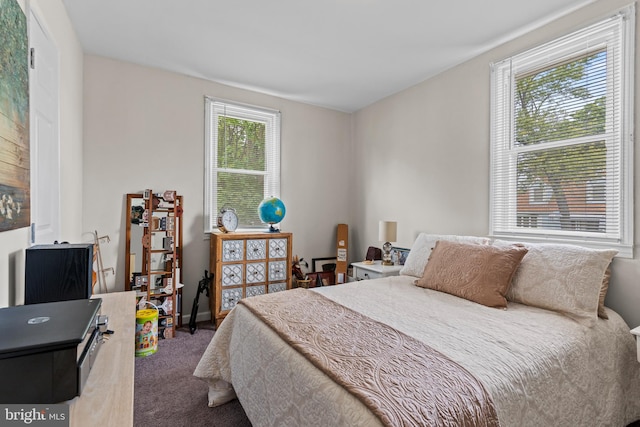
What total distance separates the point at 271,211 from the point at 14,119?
2.42 meters

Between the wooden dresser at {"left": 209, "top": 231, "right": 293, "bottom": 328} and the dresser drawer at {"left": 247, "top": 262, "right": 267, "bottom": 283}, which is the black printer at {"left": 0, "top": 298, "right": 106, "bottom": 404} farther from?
the dresser drawer at {"left": 247, "top": 262, "right": 267, "bottom": 283}

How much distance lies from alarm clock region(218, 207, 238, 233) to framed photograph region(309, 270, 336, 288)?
1.23 meters

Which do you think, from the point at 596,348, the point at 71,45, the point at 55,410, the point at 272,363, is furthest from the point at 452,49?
the point at 55,410

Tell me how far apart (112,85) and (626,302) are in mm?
4426

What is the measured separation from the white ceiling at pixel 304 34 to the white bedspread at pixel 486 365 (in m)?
2.04

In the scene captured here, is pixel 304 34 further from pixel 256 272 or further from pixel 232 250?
pixel 256 272

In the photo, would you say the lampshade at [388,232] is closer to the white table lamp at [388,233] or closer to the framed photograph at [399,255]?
the white table lamp at [388,233]

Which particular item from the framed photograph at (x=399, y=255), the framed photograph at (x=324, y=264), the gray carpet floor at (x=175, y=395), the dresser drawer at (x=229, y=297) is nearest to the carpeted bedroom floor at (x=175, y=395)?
the gray carpet floor at (x=175, y=395)

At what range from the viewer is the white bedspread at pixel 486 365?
117 centimetres

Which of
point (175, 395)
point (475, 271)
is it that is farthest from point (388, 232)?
point (175, 395)

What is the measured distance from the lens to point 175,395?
6.82 ft

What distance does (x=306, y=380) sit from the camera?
122cm

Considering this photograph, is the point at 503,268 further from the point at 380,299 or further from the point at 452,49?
the point at 452,49
